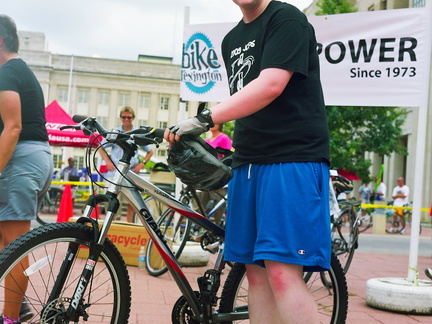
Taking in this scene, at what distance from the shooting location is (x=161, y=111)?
7150 cm

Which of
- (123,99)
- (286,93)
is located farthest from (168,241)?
(123,99)

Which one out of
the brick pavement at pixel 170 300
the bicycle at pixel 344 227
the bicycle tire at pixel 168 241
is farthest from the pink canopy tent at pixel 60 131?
the bicycle at pixel 344 227

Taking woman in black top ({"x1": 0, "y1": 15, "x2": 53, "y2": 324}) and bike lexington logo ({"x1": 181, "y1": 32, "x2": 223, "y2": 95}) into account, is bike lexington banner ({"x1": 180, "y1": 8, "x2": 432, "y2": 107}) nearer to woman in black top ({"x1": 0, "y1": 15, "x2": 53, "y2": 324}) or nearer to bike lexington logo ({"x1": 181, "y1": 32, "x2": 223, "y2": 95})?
bike lexington logo ({"x1": 181, "y1": 32, "x2": 223, "y2": 95})

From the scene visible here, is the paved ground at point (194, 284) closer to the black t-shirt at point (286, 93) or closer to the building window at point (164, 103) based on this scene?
the black t-shirt at point (286, 93)

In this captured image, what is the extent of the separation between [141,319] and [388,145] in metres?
23.8

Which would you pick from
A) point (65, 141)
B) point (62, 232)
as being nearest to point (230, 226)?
point (62, 232)

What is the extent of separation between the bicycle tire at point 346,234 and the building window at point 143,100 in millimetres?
65459

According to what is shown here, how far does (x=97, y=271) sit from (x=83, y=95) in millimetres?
69422

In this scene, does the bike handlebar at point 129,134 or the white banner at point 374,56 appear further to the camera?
the white banner at point 374,56

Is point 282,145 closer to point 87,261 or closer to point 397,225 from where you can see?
point 87,261

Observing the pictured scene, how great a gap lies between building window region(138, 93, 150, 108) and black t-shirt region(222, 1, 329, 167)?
68.6 metres

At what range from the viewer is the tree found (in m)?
26.1

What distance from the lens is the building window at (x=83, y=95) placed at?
69.3 meters

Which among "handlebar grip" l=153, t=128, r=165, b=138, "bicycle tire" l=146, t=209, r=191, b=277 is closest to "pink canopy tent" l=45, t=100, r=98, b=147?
"bicycle tire" l=146, t=209, r=191, b=277
